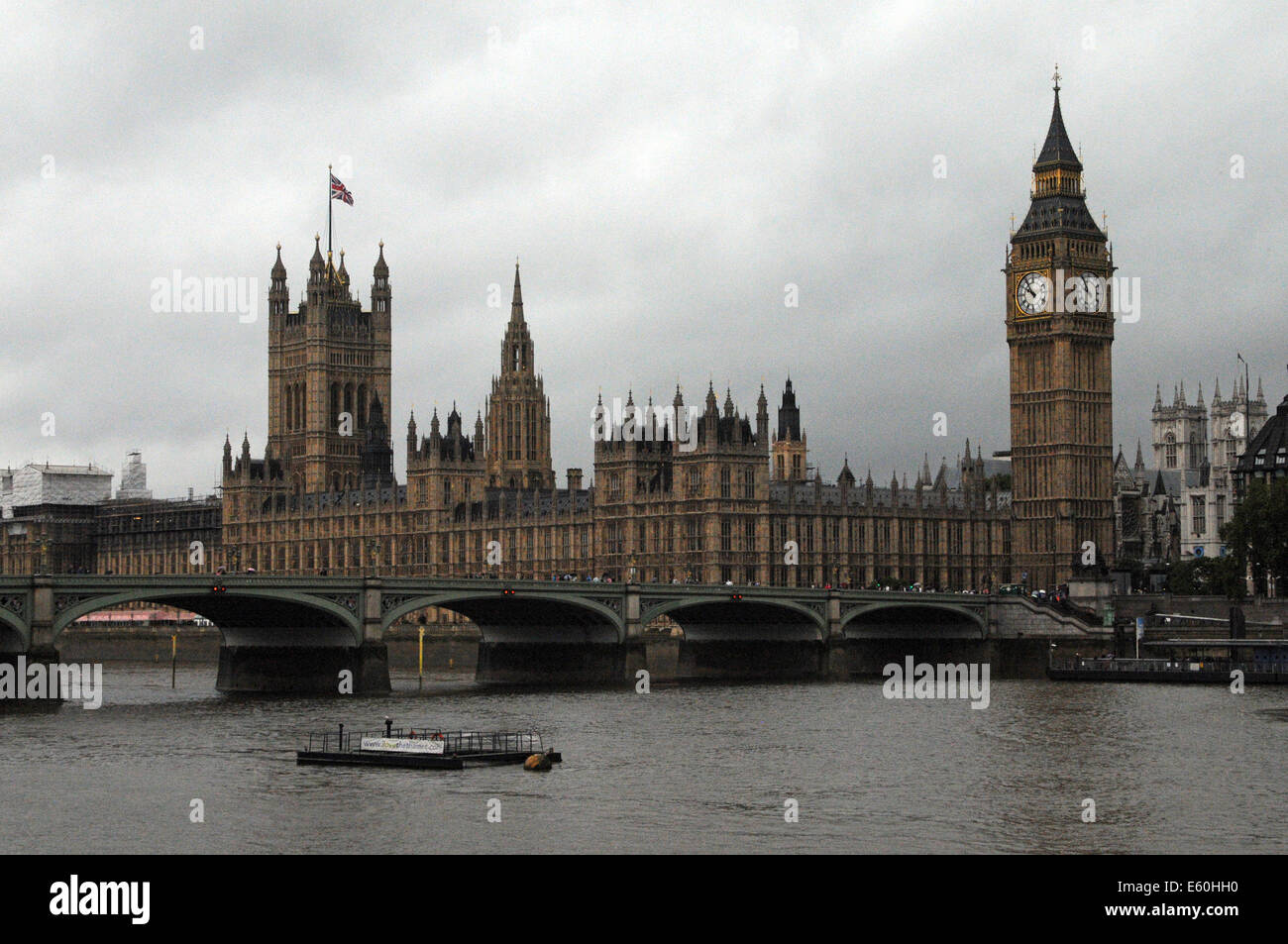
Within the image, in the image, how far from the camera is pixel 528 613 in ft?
339

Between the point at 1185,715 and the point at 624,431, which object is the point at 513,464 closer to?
the point at 624,431

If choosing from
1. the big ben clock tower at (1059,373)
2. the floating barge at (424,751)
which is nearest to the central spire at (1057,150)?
the big ben clock tower at (1059,373)

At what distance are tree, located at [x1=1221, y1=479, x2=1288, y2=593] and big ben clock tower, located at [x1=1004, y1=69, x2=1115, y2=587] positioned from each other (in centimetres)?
2304

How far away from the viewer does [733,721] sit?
7906 cm

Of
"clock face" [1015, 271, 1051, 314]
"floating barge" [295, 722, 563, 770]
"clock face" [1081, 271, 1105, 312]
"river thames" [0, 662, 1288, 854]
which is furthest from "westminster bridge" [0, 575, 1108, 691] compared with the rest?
"clock face" [1081, 271, 1105, 312]

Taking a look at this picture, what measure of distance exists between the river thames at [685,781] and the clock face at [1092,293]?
64.5 m

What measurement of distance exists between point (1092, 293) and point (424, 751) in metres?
99.1

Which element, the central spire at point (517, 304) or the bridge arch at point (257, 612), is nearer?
the bridge arch at point (257, 612)

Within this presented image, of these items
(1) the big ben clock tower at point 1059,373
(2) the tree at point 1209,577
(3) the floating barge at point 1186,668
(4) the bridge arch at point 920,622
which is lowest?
(3) the floating barge at point 1186,668

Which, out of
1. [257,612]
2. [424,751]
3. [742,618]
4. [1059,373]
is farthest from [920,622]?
[424,751]

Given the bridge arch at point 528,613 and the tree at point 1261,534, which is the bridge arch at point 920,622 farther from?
the tree at point 1261,534

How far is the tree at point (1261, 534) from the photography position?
4776 inches

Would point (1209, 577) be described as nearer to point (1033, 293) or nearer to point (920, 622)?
point (1033, 293)
